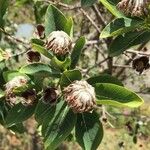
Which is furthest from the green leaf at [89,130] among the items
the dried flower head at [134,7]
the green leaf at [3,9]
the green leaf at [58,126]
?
the green leaf at [3,9]

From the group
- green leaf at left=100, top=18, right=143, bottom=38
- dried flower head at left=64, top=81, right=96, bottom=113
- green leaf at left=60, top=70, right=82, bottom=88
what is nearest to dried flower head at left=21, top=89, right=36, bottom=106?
green leaf at left=60, top=70, right=82, bottom=88

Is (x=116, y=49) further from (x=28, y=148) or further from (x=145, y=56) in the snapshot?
(x=28, y=148)

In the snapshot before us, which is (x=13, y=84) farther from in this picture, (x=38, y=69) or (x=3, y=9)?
(x=3, y=9)

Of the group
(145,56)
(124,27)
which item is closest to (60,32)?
(124,27)

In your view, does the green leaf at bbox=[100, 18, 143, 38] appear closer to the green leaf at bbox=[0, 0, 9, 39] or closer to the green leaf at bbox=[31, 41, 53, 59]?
the green leaf at bbox=[31, 41, 53, 59]

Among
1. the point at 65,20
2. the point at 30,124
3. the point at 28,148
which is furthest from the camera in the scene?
the point at 30,124

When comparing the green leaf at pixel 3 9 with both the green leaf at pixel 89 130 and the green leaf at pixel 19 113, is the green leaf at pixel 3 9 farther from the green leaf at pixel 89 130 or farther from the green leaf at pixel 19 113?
the green leaf at pixel 89 130
